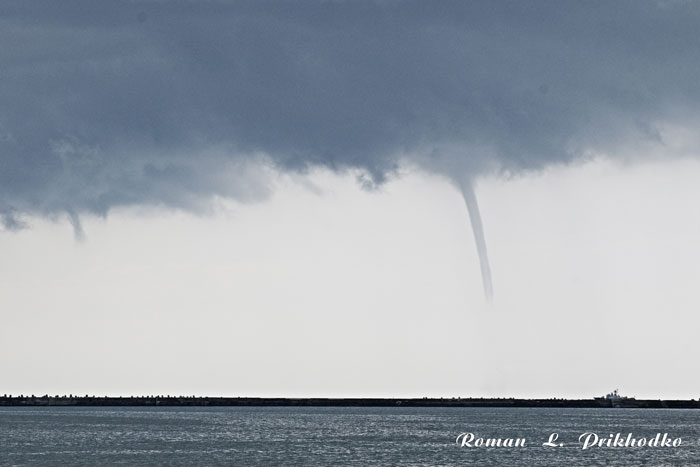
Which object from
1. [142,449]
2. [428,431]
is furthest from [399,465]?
[428,431]

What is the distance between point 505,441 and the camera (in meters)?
124

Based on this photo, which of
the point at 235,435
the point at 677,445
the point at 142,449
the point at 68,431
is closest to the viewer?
the point at 142,449

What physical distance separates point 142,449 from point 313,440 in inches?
1012

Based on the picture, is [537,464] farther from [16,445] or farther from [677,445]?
[16,445]

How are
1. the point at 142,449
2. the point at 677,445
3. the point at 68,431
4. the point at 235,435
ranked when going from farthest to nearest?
1. the point at 68,431
2. the point at 235,435
3. the point at 677,445
4. the point at 142,449

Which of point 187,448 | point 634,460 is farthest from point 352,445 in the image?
point 634,460

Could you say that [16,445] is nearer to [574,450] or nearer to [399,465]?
[399,465]

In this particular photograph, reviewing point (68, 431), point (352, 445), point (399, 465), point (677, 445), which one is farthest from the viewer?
point (68, 431)

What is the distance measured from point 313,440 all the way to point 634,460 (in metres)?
44.0

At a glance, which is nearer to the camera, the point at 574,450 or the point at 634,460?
the point at 634,460

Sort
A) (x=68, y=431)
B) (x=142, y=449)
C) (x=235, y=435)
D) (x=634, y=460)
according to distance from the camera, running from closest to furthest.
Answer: (x=634, y=460) < (x=142, y=449) < (x=235, y=435) < (x=68, y=431)

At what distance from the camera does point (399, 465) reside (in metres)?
86.5

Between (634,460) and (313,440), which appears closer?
(634,460)

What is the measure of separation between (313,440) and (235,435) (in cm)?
1663
